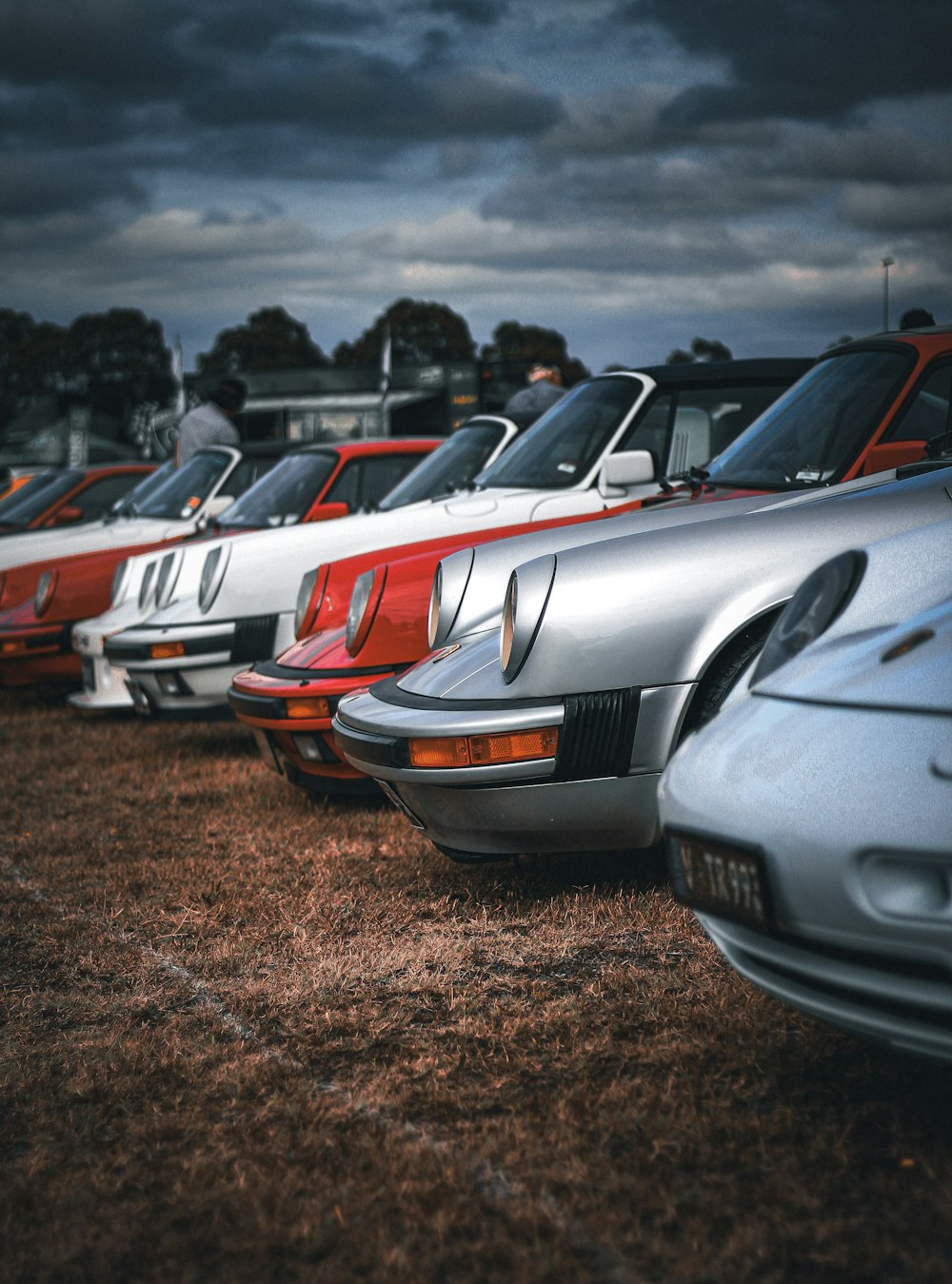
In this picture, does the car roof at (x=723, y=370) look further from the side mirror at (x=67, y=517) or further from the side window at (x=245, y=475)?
the side mirror at (x=67, y=517)

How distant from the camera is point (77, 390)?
23719 millimetres

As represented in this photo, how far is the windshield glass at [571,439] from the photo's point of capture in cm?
580

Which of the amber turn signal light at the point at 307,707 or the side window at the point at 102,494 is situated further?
the side window at the point at 102,494

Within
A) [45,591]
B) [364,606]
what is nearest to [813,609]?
[364,606]

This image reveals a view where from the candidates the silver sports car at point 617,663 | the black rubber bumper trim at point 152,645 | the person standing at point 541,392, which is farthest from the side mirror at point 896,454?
the person standing at point 541,392

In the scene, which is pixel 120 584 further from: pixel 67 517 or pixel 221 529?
pixel 67 517

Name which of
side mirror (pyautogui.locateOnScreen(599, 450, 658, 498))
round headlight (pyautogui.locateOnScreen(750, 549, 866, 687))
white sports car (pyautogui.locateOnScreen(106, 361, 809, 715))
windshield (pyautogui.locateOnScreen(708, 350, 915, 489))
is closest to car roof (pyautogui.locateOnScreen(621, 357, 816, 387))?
white sports car (pyautogui.locateOnScreen(106, 361, 809, 715))

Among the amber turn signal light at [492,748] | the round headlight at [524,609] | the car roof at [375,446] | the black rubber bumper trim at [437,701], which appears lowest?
the amber turn signal light at [492,748]

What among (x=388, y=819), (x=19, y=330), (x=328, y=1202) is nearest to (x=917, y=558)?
(x=328, y=1202)

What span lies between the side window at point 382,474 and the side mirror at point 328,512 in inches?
18.6

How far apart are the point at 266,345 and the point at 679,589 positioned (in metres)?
69.2

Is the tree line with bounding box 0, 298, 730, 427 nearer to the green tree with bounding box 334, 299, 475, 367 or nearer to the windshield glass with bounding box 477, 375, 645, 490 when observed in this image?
the green tree with bounding box 334, 299, 475, 367

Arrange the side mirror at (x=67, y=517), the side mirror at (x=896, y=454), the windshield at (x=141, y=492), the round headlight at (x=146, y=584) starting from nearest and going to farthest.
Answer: the side mirror at (x=896, y=454) < the round headlight at (x=146, y=584) < the windshield at (x=141, y=492) < the side mirror at (x=67, y=517)

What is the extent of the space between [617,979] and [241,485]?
6.64 metres
